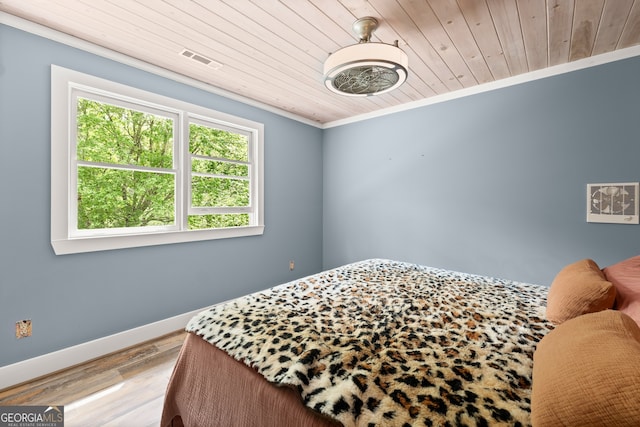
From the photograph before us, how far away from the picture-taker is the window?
2.17 metres

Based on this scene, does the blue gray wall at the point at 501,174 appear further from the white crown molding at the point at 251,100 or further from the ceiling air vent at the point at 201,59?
the ceiling air vent at the point at 201,59

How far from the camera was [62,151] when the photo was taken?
213 centimetres

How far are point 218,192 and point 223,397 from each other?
2.51 m

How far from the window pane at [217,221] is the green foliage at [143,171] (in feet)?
0.04

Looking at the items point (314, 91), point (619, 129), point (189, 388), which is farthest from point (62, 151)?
point (619, 129)

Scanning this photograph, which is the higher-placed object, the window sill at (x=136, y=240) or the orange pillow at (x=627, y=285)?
the window sill at (x=136, y=240)

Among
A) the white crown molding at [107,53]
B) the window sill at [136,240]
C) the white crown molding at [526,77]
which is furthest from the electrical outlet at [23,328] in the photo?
the white crown molding at [526,77]

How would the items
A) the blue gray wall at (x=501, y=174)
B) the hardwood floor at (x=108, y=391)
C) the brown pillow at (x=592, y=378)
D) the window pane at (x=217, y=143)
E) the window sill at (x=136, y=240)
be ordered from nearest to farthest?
the brown pillow at (x=592, y=378) → the hardwood floor at (x=108, y=391) → the window sill at (x=136, y=240) → the blue gray wall at (x=501, y=174) → the window pane at (x=217, y=143)

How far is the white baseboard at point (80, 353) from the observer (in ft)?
6.38

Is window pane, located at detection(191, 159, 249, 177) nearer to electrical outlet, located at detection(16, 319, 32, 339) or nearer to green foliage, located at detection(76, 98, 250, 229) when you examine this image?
green foliage, located at detection(76, 98, 250, 229)

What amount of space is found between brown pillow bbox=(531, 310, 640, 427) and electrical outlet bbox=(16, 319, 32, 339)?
9.69 feet

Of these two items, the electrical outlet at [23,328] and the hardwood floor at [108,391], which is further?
the electrical outlet at [23,328]

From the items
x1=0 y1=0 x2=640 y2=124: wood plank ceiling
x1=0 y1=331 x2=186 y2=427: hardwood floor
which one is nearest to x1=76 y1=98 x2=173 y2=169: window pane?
x1=0 y1=0 x2=640 y2=124: wood plank ceiling

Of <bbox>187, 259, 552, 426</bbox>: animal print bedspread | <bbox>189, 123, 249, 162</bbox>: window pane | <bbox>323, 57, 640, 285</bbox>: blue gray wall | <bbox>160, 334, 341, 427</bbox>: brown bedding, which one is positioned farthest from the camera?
<bbox>189, 123, 249, 162</bbox>: window pane
